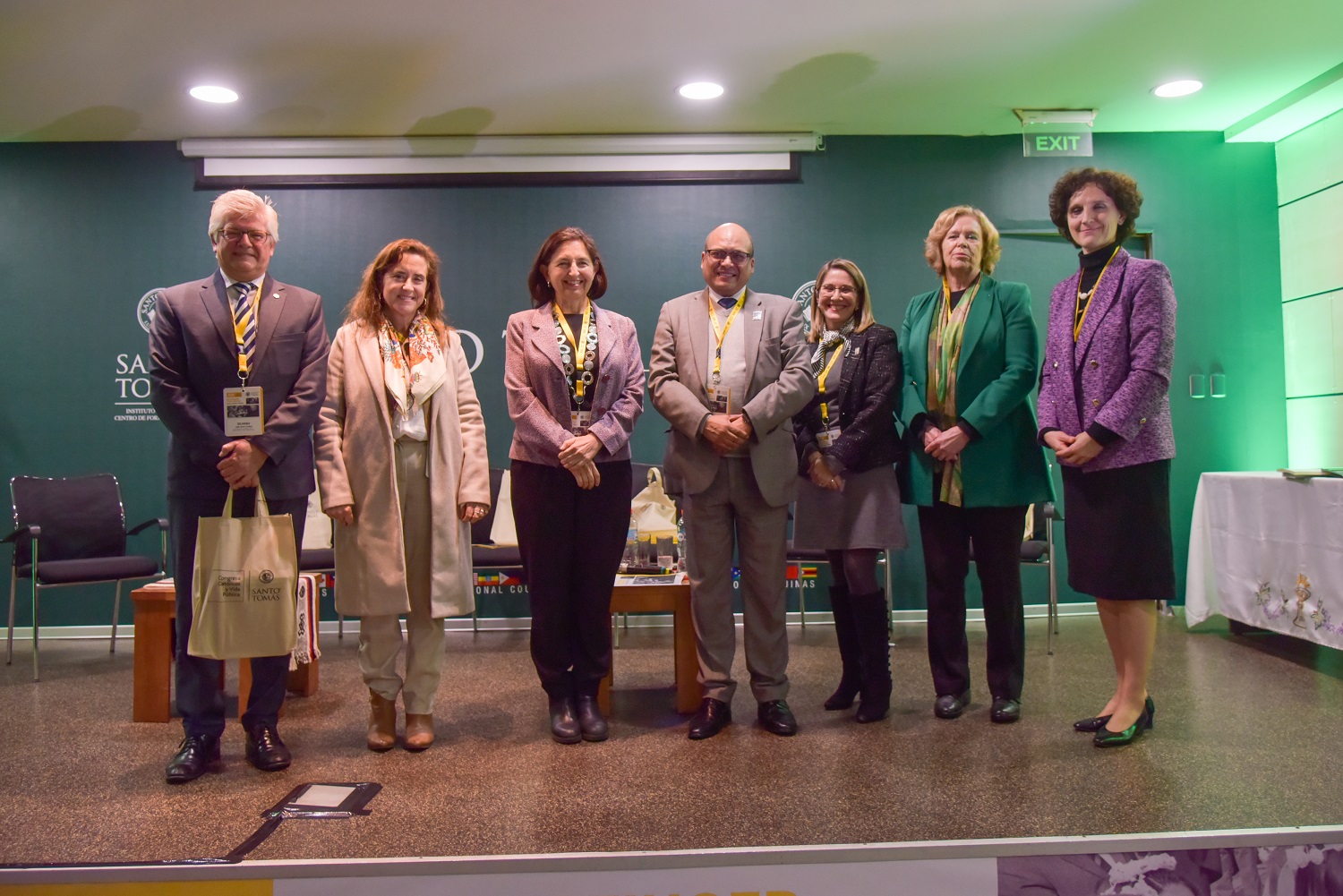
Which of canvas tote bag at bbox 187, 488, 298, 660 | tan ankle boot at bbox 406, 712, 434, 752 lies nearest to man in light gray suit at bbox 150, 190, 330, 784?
canvas tote bag at bbox 187, 488, 298, 660

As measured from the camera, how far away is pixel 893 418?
3160mm

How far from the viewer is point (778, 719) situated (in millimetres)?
2965

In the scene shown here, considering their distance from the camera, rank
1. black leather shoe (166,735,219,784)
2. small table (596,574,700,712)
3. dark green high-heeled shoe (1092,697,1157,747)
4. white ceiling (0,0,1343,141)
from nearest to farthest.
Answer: black leather shoe (166,735,219,784)
dark green high-heeled shoe (1092,697,1157,747)
small table (596,574,700,712)
white ceiling (0,0,1343,141)

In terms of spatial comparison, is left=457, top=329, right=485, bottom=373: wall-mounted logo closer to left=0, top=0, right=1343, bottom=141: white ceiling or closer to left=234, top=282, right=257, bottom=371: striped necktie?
left=0, top=0, right=1343, bottom=141: white ceiling

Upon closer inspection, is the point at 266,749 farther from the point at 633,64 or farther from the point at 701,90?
the point at 701,90

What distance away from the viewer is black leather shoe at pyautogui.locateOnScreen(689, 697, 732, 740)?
2.95 metres

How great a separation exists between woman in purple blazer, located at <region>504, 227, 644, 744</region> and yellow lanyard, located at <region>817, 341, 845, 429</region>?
0.66 metres

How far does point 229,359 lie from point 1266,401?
586cm

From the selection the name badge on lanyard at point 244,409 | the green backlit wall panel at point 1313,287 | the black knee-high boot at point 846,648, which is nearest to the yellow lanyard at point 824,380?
the black knee-high boot at point 846,648

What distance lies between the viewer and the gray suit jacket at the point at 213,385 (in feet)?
8.38

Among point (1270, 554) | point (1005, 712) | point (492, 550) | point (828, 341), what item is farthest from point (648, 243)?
point (1270, 554)

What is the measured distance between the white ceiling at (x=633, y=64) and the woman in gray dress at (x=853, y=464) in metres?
1.74

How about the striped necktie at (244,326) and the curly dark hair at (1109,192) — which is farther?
the curly dark hair at (1109,192)

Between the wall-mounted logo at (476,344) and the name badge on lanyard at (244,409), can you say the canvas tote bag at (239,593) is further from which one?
the wall-mounted logo at (476,344)
